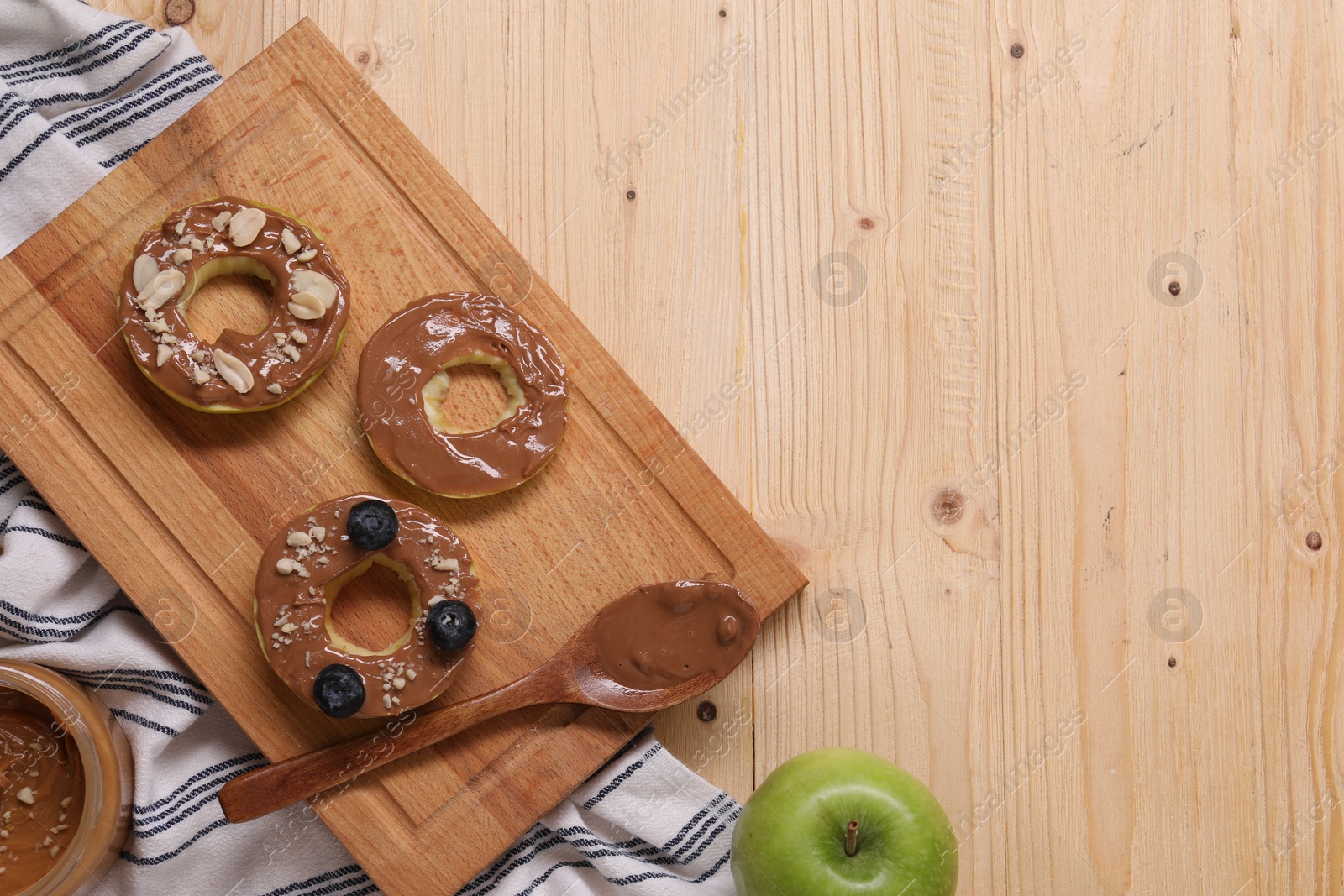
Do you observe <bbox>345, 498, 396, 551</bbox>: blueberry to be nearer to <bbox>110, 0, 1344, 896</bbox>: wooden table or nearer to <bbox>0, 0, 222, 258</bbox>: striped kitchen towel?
<bbox>110, 0, 1344, 896</bbox>: wooden table

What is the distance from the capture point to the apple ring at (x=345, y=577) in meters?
1.75

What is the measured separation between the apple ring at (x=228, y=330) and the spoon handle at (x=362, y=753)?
1.93 ft

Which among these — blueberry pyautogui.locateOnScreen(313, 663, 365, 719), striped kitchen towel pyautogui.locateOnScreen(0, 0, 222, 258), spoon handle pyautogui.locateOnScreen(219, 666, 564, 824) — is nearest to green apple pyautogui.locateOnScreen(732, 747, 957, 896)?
spoon handle pyautogui.locateOnScreen(219, 666, 564, 824)

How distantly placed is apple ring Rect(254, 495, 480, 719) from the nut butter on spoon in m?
0.10

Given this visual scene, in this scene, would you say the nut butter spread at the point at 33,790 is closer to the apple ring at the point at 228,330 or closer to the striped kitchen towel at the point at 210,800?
the striped kitchen towel at the point at 210,800

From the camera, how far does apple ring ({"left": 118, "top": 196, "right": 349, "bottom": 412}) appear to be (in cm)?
179

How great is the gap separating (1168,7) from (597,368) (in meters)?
1.31

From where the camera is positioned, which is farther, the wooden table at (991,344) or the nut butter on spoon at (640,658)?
the wooden table at (991,344)

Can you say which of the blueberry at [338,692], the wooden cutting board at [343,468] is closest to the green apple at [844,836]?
the wooden cutting board at [343,468]

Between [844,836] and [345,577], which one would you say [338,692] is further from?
[844,836]

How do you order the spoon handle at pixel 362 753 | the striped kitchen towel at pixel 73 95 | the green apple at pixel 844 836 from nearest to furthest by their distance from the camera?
the green apple at pixel 844 836, the spoon handle at pixel 362 753, the striped kitchen towel at pixel 73 95

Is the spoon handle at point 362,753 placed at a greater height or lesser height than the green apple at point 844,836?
greater

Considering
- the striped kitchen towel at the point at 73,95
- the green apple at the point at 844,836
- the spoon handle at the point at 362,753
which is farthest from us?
the striped kitchen towel at the point at 73,95

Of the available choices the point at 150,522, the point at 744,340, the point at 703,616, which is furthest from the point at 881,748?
the point at 150,522
